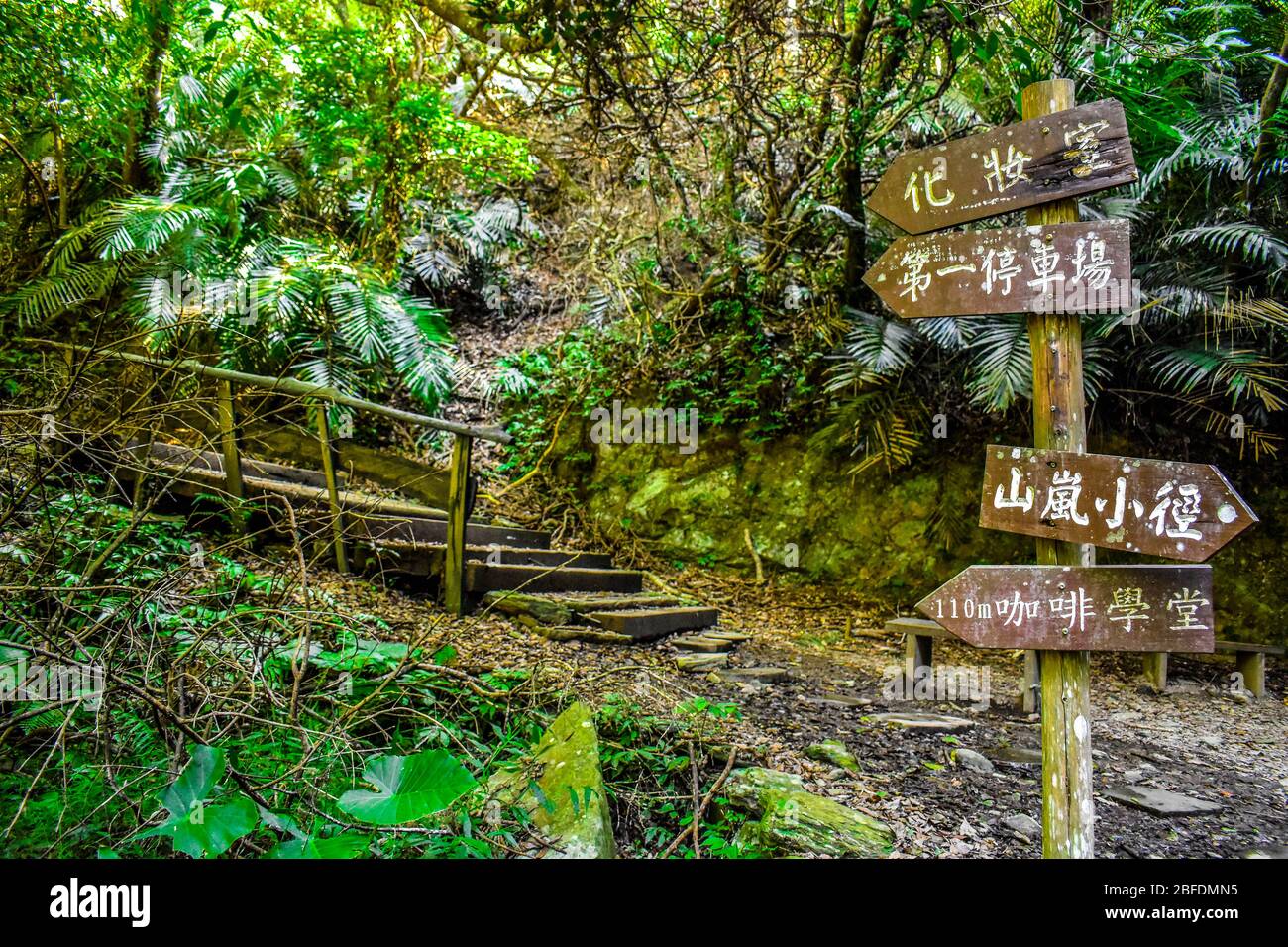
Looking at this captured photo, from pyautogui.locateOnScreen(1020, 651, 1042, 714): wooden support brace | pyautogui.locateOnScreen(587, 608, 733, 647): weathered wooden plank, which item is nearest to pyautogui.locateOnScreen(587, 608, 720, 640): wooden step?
pyautogui.locateOnScreen(587, 608, 733, 647): weathered wooden plank

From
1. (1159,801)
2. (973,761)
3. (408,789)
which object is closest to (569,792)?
(408,789)

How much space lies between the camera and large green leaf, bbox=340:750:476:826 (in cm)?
156

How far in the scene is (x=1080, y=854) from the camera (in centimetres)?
201

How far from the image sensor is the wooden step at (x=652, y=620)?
4.79 m

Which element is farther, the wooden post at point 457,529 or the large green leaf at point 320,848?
the wooden post at point 457,529

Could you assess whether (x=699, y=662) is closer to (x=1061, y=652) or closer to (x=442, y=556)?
(x=442, y=556)

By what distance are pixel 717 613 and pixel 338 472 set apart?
371 centimetres

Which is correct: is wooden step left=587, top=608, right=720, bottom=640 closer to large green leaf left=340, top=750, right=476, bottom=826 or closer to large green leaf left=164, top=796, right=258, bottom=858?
large green leaf left=340, top=750, right=476, bottom=826

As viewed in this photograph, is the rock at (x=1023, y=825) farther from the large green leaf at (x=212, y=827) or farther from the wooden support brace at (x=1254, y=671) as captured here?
the wooden support brace at (x=1254, y=671)

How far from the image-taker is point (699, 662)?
Answer: 15.0 feet

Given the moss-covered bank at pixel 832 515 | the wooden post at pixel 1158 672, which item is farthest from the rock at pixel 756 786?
the moss-covered bank at pixel 832 515

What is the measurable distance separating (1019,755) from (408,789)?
3.01 meters

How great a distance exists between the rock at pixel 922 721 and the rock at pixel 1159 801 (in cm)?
79
